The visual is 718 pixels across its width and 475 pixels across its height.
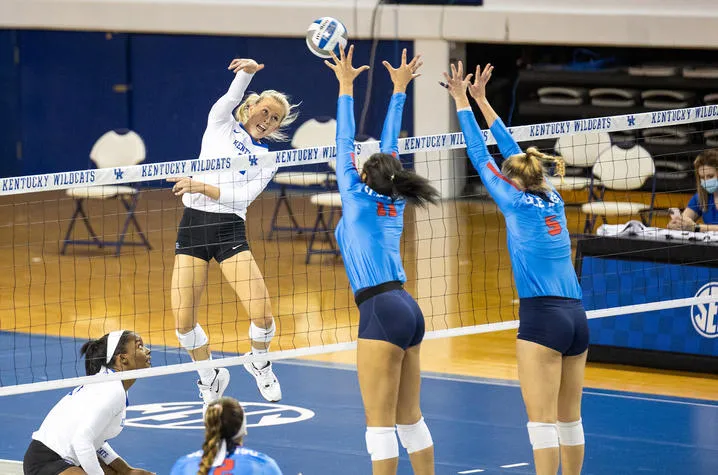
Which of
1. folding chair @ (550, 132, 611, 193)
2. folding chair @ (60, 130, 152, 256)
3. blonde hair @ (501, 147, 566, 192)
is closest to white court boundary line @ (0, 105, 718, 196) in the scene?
blonde hair @ (501, 147, 566, 192)

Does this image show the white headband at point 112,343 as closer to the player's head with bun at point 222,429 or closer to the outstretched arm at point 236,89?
the player's head with bun at point 222,429

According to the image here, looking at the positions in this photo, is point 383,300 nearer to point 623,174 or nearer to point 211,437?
point 211,437

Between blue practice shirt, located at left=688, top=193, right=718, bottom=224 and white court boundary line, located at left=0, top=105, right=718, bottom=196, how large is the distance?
1934mm

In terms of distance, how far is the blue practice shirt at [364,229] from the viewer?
21.2 feet

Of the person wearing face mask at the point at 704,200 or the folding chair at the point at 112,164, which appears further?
the folding chair at the point at 112,164

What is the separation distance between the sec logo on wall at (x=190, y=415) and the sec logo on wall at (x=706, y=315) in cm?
304

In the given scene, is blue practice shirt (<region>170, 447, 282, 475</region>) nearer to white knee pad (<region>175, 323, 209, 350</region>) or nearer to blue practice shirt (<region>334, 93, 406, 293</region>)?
blue practice shirt (<region>334, 93, 406, 293</region>)

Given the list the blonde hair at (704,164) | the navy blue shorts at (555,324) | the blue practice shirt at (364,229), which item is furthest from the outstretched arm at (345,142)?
the blonde hair at (704,164)

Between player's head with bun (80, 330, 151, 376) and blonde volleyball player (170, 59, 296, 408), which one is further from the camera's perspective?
blonde volleyball player (170, 59, 296, 408)

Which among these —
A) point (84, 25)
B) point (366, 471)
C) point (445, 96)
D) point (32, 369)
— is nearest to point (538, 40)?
point (445, 96)

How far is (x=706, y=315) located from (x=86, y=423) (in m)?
5.28

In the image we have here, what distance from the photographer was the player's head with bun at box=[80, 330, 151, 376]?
6594 millimetres

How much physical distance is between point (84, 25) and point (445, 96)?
5.82m

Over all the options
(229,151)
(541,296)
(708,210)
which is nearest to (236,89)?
(229,151)
